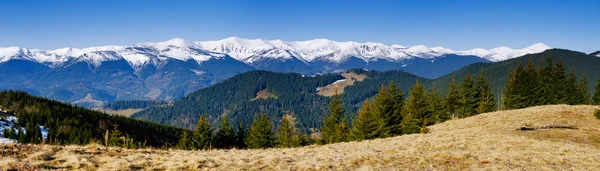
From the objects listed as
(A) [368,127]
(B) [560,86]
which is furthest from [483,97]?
(A) [368,127]

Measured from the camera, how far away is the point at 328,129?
60.6 meters

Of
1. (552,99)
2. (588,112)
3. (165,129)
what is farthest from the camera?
(165,129)

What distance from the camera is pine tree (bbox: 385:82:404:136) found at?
165ft

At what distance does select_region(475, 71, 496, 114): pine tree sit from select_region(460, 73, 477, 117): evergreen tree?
3.26ft

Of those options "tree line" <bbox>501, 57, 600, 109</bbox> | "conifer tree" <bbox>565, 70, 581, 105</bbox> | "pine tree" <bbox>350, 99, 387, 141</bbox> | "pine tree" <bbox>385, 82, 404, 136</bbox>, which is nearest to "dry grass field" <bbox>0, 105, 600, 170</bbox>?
"pine tree" <bbox>350, 99, 387, 141</bbox>

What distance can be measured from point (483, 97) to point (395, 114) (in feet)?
102

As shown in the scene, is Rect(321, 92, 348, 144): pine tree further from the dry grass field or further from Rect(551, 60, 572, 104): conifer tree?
Rect(551, 60, 572, 104): conifer tree

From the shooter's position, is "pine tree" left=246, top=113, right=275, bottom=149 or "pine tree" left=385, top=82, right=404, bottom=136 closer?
"pine tree" left=385, top=82, right=404, bottom=136

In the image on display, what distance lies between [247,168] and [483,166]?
9.43 metres

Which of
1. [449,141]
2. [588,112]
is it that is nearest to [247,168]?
[449,141]

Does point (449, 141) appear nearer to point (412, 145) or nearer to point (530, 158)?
point (412, 145)

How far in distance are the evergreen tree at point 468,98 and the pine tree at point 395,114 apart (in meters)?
23.3

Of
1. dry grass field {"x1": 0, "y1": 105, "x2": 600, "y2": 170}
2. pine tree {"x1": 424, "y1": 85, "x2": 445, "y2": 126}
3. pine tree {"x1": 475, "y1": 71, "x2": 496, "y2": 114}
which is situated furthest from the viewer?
pine tree {"x1": 424, "y1": 85, "x2": 445, "y2": 126}

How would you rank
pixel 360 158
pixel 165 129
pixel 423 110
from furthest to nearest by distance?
pixel 165 129 → pixel 423 110 → pixel 360 158
